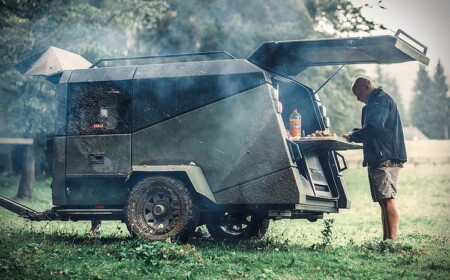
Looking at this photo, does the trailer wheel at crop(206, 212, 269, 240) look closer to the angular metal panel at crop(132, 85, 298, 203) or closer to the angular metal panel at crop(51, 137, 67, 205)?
the angular metal panel at crop(132, 85, 298, 203)

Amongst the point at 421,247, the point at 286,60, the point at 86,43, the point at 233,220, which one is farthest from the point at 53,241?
the point at 86,43

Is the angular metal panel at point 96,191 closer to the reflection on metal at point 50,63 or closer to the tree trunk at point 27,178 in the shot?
the reflection on metal at point 50,63

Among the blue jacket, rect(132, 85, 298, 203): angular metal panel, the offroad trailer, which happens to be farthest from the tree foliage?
rect(132, 85, 298, 203): angular metal panel

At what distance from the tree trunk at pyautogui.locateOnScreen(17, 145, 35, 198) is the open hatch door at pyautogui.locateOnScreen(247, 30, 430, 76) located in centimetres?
1453

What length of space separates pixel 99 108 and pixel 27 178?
13714 mm

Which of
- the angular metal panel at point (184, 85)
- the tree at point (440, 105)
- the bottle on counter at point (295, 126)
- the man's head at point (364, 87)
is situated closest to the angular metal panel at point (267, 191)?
the bottle on counter at point (295, 126)

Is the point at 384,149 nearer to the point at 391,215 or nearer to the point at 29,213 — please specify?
the point at 391,215

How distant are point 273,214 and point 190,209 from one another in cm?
103

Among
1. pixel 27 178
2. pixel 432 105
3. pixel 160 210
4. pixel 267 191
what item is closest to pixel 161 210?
pixel 160 210

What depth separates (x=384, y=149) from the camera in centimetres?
819

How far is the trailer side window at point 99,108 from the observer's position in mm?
8016

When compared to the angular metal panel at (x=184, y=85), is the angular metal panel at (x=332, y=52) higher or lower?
higher

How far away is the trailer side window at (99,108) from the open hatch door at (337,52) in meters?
1.81

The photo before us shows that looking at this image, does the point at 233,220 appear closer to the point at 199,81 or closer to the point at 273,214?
the point at 273,214
